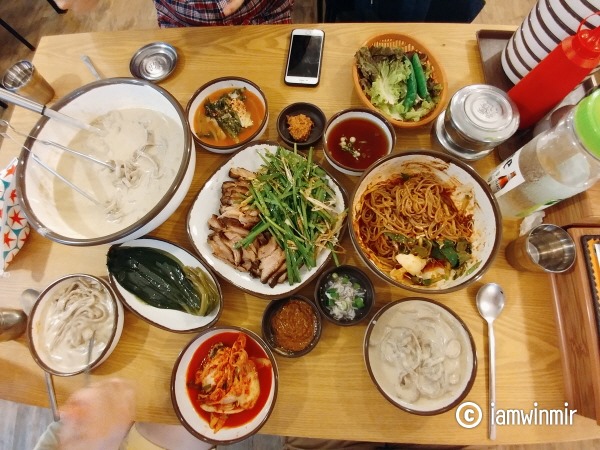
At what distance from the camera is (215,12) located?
6.37 ft

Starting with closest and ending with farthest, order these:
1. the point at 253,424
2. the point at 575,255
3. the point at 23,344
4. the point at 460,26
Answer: the point at 253,424 → the point at 575,255 → the point at 23,344 → the point at 460,26

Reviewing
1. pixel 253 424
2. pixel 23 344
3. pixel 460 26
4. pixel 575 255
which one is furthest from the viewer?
pixel 460 26

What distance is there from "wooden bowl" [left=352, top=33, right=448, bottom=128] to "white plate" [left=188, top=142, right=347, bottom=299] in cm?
41

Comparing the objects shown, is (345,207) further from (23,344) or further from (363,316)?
(23,344)

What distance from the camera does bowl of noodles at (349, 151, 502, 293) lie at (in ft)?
4.00

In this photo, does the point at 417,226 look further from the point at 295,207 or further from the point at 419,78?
the point at 419,78

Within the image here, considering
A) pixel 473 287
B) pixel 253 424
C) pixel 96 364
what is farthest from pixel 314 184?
pixel 96 364

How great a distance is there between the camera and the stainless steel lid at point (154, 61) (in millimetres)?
1738

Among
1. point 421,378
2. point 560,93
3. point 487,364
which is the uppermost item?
point 560,93

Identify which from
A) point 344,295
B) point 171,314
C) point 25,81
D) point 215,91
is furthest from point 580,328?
point 25,81

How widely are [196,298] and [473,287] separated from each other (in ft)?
3.21

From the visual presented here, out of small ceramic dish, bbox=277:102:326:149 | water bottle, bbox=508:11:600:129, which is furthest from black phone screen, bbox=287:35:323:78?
water bottle, bbox=508:11:600:129

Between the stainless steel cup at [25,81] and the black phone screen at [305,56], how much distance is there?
1.11 m

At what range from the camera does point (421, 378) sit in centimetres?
118
